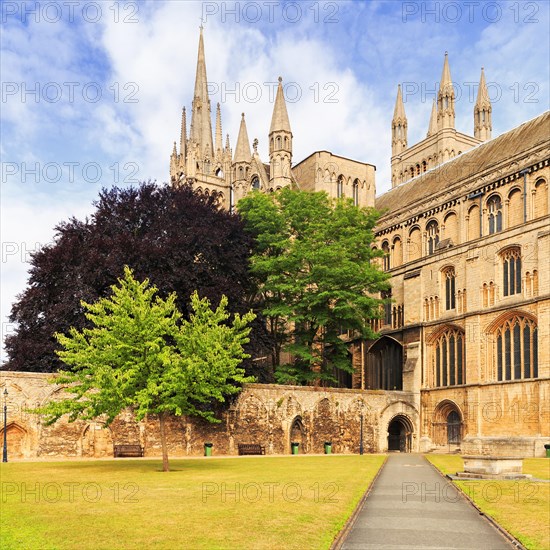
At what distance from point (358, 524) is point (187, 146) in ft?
281

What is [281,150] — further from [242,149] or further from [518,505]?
[518,505]

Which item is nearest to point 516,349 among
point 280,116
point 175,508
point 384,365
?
point 384,365

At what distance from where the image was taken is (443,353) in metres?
51.3

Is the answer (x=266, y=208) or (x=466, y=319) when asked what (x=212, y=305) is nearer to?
(x=266, y=208)

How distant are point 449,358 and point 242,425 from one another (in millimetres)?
16553

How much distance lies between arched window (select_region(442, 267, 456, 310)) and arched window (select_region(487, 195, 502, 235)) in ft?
13.4

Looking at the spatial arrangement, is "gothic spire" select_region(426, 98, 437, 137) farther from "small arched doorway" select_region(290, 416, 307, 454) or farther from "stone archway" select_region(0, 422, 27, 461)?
"stone archway" select_region(0, 422, 27, 461)

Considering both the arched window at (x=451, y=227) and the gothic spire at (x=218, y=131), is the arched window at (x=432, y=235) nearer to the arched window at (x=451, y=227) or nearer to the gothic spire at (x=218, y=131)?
the arched window at (x=451, y=227)

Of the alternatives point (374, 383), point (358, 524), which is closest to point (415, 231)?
point (374, 383)

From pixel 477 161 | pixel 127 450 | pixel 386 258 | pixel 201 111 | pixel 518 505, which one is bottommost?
pixel 127 450

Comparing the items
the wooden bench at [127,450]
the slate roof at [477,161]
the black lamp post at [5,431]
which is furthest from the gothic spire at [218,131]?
the black lamp post at [5,431]

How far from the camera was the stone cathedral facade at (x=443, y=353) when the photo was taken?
41188 millimetres

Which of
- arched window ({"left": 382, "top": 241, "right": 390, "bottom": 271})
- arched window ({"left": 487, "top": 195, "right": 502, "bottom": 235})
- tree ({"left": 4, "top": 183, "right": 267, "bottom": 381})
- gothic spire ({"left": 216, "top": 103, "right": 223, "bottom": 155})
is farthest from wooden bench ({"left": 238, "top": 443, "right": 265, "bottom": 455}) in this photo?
gothic spire ({"left": 216, "top": 103, "right": 223, "bottom": 155})

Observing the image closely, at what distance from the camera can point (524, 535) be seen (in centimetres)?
1282
